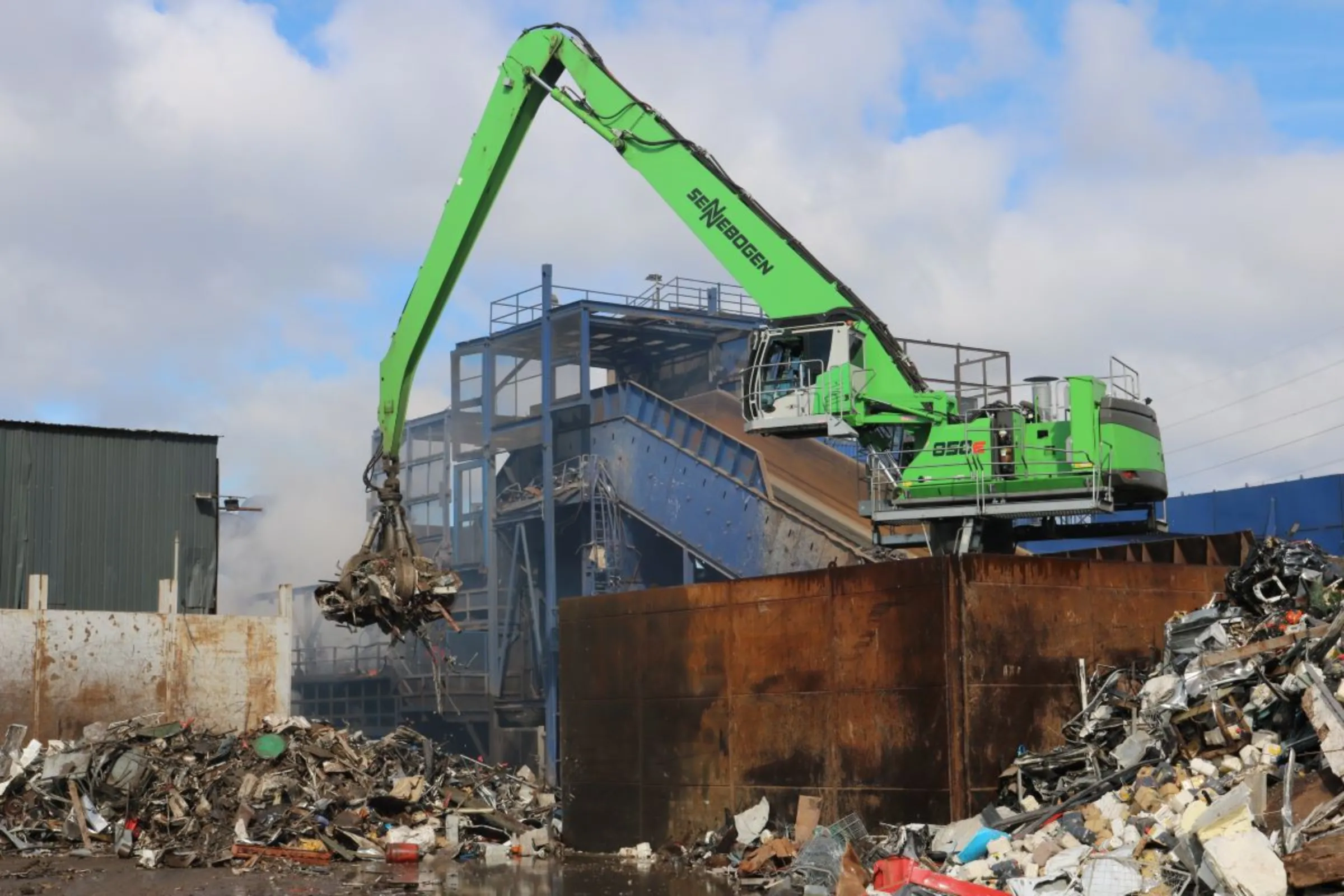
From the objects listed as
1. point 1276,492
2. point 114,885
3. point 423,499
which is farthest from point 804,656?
point 423,499

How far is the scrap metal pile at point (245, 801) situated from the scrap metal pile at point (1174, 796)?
502cm

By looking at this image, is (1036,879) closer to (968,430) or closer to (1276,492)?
(968,430)

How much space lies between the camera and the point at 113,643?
24906 mm

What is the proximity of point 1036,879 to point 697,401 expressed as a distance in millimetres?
24511

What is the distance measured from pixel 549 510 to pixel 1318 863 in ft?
86.8

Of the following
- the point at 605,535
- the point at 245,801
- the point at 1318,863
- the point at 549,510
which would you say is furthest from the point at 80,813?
Answer: the point at 549,510

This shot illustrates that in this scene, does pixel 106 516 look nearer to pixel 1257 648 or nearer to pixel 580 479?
pixel 580 479

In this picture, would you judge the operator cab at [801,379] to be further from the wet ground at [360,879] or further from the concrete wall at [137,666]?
the concrete wall at [137,666]

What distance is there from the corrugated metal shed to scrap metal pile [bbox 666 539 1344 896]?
47.2ft

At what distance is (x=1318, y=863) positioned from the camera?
11.0 m

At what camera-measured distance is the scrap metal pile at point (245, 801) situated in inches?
784

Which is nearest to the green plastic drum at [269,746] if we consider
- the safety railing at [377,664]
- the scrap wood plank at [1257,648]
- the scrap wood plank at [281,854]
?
the scrap wood plank at [281,854]

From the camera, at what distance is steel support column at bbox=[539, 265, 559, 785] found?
118ft

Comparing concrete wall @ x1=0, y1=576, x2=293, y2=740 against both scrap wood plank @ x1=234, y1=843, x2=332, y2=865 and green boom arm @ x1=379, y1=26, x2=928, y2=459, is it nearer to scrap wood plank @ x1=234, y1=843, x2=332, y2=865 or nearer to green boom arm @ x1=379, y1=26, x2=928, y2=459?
scrap wood plank @ x1=234, y1=843, x2=332, y2=865
